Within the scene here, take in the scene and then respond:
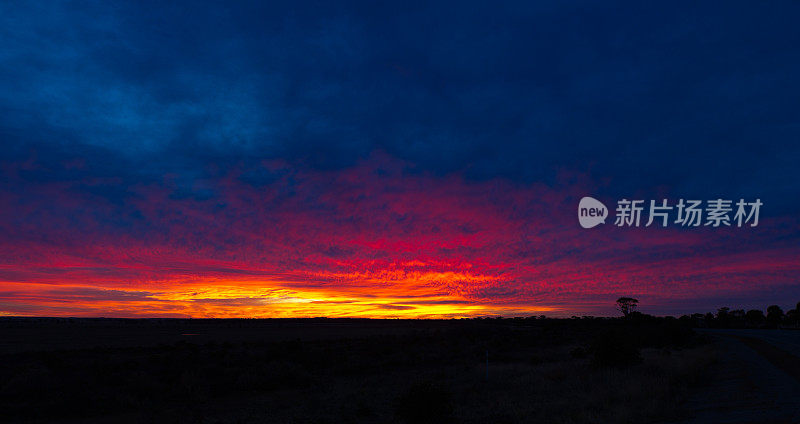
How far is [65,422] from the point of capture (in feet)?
60.7

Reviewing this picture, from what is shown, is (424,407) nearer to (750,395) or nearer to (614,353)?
(750,395)

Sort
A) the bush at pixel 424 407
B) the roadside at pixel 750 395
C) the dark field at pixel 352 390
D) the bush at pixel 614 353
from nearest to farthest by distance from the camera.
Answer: the roadside at pixel 750 395, the bush at pixel 424 407, the dark field at pixel 352 390, the bush at pixel 614 353

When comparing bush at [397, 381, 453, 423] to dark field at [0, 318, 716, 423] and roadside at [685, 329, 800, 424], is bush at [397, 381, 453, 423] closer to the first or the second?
dark field at [0, 318, 716, 423]

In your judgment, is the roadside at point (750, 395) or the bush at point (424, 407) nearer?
the roadside at point (750, 395)

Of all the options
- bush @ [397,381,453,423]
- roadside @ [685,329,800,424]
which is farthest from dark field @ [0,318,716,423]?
roadside @ [685,329,800,424]

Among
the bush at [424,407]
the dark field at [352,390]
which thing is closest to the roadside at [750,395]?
the dark field at [352,390]

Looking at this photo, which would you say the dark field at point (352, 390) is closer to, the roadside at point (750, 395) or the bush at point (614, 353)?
the bush at point (614, 353)

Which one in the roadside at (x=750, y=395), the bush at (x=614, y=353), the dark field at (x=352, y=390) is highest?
the bush at (x=614, y=353)

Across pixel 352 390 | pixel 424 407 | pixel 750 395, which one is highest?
pixel 750 395

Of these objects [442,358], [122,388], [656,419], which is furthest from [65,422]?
[442,358]

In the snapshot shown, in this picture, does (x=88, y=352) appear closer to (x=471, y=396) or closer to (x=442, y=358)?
(x=442, y=358)

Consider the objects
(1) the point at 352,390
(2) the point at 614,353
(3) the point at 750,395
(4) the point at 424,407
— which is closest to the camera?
(4) the point at 424,407

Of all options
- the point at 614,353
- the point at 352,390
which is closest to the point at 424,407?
the point at 352,390

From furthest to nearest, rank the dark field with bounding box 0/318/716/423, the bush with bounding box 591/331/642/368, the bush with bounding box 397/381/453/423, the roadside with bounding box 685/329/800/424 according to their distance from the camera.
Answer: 1. the bush with bounding box 591/331/642/368
2. the dark field with bounding box 0/318/716/423
3. the bush with bounding box 397/381/453/423
4. the roadside with bounding box 685/329/800/424
